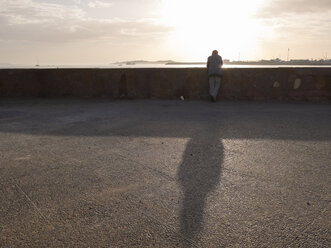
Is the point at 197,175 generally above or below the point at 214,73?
below

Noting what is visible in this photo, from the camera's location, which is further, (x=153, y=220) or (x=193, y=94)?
(x=193, y=94)

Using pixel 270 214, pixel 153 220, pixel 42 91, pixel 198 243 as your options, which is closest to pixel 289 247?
pixel 270 214

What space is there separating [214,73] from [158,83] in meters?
2.08

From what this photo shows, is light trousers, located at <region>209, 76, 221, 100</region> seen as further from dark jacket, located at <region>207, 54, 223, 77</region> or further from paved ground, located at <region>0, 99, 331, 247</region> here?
paved ground, located at <region>0, 99, 331, 247</region>

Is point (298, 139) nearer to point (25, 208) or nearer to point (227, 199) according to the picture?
point (227, 199)

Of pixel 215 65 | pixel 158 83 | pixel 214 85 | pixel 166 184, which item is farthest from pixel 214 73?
pixel 166 184

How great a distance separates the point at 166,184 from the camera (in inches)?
114

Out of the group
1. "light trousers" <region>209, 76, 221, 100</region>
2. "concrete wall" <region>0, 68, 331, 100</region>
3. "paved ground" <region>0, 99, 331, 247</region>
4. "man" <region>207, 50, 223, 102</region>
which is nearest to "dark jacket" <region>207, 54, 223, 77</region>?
"man" <region>207, 50, 223, 102</region>

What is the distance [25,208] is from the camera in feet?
7.98

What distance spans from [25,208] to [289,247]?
2.12 metres

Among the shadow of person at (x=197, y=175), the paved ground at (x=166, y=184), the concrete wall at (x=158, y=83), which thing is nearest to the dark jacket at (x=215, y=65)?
the concrete wall at (x=158, y=83)

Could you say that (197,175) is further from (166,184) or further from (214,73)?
(214,73)

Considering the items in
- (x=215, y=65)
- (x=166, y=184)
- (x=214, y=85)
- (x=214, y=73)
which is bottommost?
(x=166, y=184)

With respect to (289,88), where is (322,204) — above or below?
below
